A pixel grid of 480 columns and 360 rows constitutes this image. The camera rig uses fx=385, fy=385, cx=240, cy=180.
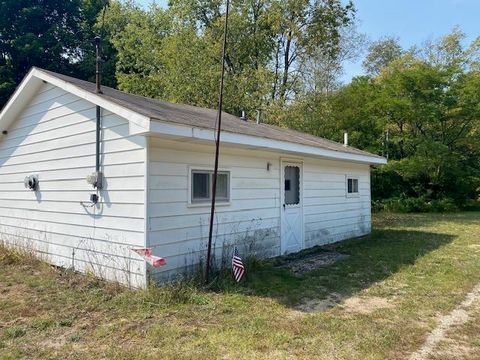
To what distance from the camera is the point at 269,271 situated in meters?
6.28

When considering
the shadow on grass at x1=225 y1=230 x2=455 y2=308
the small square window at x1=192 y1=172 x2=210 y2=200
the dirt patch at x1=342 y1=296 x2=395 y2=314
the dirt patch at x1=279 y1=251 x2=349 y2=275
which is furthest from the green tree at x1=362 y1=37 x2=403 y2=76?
the dirt patch at x1=342 y1=296 x2=395 y2=314

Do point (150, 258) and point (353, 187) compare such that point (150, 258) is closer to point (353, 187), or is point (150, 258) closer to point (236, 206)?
point (236, 206)

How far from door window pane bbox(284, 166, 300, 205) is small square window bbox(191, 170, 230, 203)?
76.0 inches

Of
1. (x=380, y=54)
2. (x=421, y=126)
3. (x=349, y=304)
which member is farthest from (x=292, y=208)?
(x=380, y=54)

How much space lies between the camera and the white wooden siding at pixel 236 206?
519 centimetres

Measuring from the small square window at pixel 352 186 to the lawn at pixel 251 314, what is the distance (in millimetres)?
3698

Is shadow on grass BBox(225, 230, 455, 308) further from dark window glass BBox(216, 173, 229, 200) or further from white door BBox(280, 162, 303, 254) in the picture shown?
dark window glass BBox(216, 173, 229, 200)

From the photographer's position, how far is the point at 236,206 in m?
6.48

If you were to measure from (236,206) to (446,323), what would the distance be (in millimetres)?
3459

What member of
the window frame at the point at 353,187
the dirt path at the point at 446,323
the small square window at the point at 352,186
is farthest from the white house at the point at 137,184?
the dirt path at the point at 446,323

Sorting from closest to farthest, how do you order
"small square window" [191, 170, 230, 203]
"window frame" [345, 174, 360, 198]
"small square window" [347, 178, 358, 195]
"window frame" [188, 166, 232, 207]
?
"window frame" [188, 166, 232, 207]
"small square window" [191, 170, 230, 203]
"window frame" [345, 174, 360, 198]
"small square window" [347, 178, 358, 195]

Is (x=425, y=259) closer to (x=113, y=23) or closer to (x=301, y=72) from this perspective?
(x=301, y=72)

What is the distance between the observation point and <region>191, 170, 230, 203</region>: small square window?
5.73 metres

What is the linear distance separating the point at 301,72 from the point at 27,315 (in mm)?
19548
